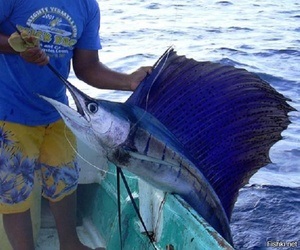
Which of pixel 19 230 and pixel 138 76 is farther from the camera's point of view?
pixel 19 230

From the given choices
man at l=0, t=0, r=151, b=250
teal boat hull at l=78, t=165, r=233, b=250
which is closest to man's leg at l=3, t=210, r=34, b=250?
man at l=0, t=0, r=151, b=250

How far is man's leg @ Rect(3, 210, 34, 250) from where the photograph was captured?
2527mm

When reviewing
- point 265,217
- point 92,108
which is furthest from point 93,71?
point 265,217

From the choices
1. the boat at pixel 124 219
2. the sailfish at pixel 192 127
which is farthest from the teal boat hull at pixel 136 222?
the sailfish at pixel 192 127

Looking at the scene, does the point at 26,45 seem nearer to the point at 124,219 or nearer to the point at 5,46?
the point at 5,46

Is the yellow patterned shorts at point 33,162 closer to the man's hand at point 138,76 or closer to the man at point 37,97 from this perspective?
the man at point 37,97

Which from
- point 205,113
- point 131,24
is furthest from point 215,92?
point 131,24

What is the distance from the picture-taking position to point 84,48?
2.63 m

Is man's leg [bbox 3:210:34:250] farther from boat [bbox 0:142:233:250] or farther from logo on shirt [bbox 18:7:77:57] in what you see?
logo on shirt [bbox 18:7:77:57]

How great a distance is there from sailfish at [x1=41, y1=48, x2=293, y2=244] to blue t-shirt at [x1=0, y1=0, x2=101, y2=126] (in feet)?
1.08

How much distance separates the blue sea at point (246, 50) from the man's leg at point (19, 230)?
1312mm

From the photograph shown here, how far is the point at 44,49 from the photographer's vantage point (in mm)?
2449

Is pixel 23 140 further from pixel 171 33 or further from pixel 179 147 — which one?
pixel 171 33

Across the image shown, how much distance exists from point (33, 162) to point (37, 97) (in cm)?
26
